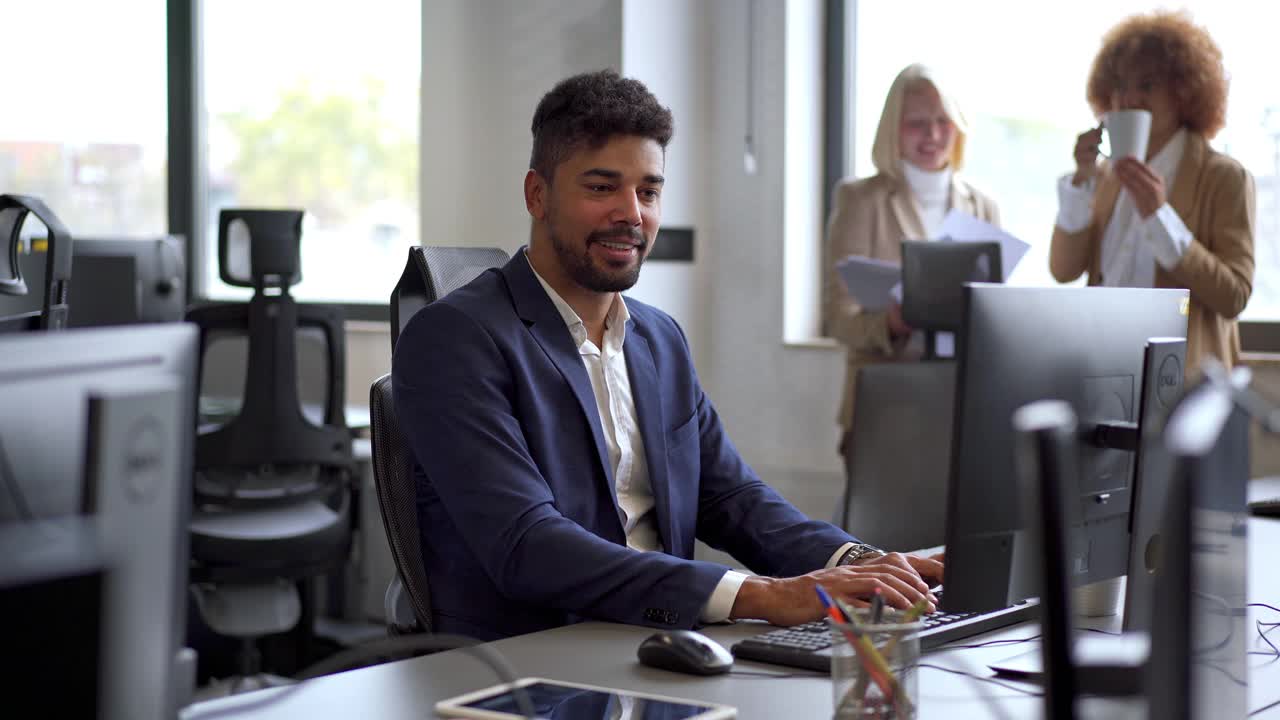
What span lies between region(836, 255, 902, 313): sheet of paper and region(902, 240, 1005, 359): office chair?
0.60 ft

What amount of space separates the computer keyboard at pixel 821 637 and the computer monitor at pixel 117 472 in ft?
2.35

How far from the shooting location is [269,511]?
11.2 feet

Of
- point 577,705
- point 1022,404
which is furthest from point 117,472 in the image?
point 1022,404

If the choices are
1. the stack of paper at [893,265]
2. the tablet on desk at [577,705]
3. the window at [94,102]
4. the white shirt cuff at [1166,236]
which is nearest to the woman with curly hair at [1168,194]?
the white shirt cuff at [1166,236]

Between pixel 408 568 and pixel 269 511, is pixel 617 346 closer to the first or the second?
pixel 408 568

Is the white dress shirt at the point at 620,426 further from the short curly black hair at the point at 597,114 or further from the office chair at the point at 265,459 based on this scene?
the office chair at the point at 265,459

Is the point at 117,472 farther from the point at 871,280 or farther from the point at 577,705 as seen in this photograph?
the point at 871,280

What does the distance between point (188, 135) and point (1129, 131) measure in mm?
4062

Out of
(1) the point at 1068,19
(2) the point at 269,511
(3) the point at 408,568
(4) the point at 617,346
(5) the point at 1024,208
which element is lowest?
(2) the point at 269,511

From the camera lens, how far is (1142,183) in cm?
271

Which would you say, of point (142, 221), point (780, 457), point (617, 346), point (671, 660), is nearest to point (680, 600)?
point (671, 660)

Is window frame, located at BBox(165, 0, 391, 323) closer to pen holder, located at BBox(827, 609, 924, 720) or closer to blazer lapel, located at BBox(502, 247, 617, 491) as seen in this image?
blazer lapel, located at BBox(502, 247, 617, 491)

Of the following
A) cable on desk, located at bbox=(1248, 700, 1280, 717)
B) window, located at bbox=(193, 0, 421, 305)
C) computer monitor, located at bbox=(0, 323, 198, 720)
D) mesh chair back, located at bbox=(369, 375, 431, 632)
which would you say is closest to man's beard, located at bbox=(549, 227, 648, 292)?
mesh chair back, located at bbox=(369, 375, 431, 632)

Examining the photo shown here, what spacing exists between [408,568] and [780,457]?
2.56 metres
